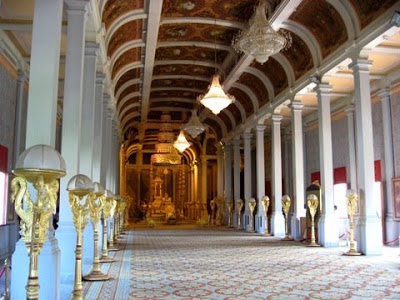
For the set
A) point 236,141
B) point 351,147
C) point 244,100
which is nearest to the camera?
point 351,147

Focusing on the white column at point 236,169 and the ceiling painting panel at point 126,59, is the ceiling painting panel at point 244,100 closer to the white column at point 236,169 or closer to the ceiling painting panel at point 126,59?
the white column at point 236,169

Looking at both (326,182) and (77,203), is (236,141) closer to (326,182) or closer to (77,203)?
(326,182)

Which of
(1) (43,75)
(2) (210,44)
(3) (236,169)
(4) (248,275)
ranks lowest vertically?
(4) (248,275)

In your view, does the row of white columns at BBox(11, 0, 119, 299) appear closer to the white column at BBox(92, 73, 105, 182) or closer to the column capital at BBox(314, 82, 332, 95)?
the white column at BBox(92, 73, 105, 182)

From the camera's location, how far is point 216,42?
43.4 feet

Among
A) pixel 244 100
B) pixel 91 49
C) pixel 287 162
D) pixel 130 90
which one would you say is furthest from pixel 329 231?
pixel 130 90

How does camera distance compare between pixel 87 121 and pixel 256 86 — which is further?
pixel 256 86

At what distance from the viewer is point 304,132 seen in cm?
1905

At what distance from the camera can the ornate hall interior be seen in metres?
4.79

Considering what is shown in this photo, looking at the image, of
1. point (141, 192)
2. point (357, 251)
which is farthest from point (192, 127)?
point (141, 192)

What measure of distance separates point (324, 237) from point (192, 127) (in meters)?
6.33

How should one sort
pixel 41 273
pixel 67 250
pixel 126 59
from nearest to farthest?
1. pixel 41 273
2. pixel 67 250
3. pixel 126 59

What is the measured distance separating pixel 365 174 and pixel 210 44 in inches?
250

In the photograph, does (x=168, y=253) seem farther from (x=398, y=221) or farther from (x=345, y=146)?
(x=345, y=146)
